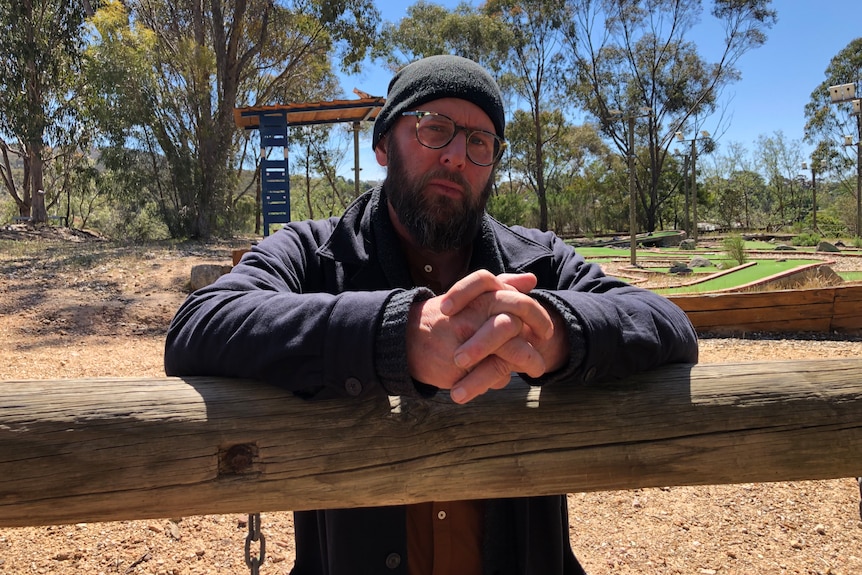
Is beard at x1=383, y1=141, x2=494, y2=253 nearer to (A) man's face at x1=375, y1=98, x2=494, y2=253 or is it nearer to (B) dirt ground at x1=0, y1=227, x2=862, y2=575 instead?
(A) man's face at x1=375, y1=98, x2=494, y2=253

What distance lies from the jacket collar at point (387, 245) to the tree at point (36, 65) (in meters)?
20.5

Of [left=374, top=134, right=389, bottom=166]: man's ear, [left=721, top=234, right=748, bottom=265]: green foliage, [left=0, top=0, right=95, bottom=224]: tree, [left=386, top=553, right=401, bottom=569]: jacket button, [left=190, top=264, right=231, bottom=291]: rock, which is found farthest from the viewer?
[left=0, top=0, right=95, bottom=224]: tree

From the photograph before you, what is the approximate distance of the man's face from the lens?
4.90ft

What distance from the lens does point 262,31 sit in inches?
640

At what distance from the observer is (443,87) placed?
1470mm

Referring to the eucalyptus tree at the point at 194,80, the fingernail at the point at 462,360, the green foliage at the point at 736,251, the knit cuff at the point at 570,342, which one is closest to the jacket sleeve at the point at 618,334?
the knit cuff at the point at 570,342

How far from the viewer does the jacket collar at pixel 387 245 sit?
1.45 m

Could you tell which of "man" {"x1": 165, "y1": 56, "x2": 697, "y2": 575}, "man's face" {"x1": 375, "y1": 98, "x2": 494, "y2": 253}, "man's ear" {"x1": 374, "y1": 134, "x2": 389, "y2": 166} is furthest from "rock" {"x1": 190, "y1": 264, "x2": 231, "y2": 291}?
"man's face" {"x1": 375, "y1": 98, "x2": 494, "y2": 253}

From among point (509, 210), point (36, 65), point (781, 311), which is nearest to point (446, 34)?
point (509, 210)

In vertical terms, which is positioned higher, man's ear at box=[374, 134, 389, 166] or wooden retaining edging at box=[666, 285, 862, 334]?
man's ear at box=[374, 134, 389, 166]

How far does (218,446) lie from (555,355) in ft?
1.75

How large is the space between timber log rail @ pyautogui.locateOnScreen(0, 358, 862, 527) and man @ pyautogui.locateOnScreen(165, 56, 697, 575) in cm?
6

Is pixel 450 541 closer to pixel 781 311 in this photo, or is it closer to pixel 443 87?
pixel 443 87

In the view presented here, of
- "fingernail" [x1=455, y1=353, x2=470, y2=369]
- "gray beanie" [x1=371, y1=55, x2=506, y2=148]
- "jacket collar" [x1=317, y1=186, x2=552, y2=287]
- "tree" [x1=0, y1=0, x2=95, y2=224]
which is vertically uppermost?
"tree" [x1=0, y1=0, x2=95, y2=224]
